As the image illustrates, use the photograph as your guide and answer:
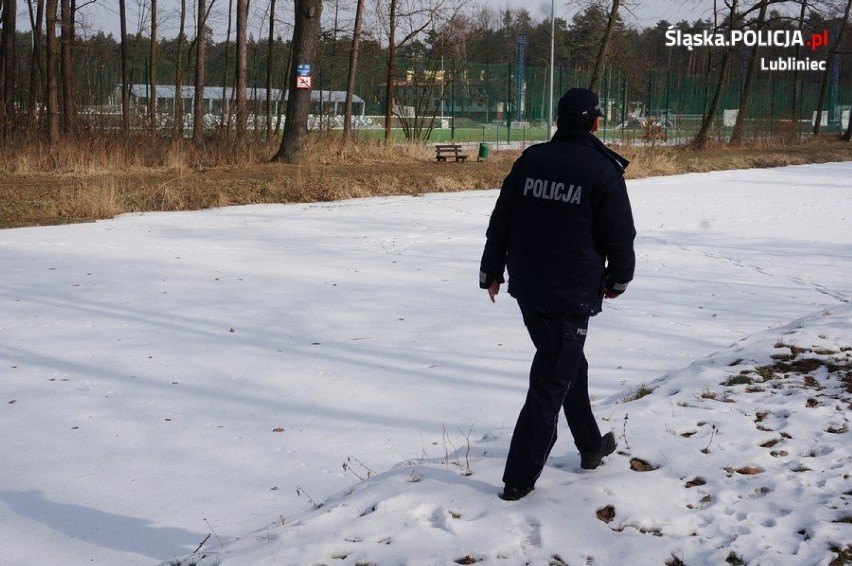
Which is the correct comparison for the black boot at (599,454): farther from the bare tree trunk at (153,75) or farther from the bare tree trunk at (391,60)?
the bare tree trunk at (391,60)

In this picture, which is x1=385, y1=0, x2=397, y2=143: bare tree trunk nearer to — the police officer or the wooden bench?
the wooden bench

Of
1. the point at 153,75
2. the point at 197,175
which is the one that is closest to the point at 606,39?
the point at 153,75

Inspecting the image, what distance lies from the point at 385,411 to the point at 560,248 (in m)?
2.49

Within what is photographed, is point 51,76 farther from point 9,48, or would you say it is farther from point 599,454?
point 599,454

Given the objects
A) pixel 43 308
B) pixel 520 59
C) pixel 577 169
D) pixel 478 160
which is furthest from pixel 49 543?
pixel 520 59

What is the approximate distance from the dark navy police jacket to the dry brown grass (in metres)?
11.5

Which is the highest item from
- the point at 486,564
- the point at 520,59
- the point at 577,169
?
the point at 520,59

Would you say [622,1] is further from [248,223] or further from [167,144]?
[248,223]

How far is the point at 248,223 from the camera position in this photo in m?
15.0

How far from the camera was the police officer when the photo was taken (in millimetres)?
4219

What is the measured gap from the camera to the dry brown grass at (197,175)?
15148mm

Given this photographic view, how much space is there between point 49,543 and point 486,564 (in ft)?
6.82

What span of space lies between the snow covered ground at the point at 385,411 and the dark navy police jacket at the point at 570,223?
3.12 ft

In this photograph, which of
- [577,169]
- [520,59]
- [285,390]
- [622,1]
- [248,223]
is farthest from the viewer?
[520,59]
